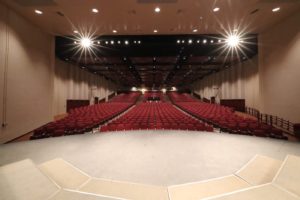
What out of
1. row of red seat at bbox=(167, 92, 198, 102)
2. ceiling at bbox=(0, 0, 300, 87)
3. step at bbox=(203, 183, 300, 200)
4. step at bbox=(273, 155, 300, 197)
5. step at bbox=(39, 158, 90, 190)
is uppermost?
ceiling at bbox=(0, 0, 300, 87)

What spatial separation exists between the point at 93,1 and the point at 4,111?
20.8 feet

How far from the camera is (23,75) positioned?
8.04m

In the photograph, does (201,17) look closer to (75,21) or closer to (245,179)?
(75,21)

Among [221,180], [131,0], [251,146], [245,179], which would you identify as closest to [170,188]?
[221,180]

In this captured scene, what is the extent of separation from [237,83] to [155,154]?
54.6ft

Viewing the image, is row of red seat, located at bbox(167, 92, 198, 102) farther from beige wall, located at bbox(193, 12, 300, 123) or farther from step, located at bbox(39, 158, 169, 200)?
step, located at bbox(39, 158, 169, 200)

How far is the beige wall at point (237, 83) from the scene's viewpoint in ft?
45.7

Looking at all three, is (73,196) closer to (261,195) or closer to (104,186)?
(104,186)

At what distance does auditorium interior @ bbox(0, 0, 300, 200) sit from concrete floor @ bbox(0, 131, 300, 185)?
31 mm

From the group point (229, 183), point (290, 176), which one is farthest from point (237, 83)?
point (229, 183)

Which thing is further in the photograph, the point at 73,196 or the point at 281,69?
the point at 281,69

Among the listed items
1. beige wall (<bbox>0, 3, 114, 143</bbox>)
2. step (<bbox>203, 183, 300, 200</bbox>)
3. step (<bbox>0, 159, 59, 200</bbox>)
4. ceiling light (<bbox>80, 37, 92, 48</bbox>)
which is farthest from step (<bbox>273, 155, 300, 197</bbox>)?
ceiling light (<bbox>80, 37, 92, 48</bbox>)

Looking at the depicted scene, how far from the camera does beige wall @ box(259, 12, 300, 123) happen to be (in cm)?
789

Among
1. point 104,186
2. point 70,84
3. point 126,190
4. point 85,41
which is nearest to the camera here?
point 126,190
